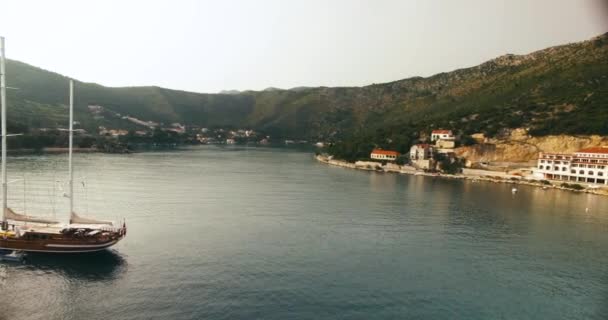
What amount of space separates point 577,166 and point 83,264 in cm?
8042

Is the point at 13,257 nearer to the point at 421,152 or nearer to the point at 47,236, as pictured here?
the point at 47,236

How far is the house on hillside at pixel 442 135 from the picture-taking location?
102 meters

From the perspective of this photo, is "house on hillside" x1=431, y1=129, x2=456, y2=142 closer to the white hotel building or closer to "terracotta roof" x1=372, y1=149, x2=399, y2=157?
"terracotta roof" x1=372, y1=149, x2=399, y2=157

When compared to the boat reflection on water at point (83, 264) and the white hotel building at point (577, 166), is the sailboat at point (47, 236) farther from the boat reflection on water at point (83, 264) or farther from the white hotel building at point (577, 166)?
the white hotel building at point (577, 166)

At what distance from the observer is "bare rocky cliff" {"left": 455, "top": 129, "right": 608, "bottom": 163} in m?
85.7

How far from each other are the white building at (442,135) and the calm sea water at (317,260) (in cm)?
4353

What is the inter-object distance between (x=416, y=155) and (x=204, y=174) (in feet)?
164

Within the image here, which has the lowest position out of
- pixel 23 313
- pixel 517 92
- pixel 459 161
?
pixel 23 313

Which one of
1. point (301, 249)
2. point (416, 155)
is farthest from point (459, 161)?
point (301, 249)

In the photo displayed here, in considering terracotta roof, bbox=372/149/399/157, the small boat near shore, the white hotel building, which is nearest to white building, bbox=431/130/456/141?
terracotta roof, bbox=372/149/399/157

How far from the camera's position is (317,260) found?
31797mm

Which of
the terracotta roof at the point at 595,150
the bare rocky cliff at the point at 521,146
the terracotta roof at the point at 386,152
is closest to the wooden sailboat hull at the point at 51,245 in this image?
the terracotta roof at the point at 595,150

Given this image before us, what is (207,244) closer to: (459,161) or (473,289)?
(473,289)

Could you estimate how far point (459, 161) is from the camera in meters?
93.8
